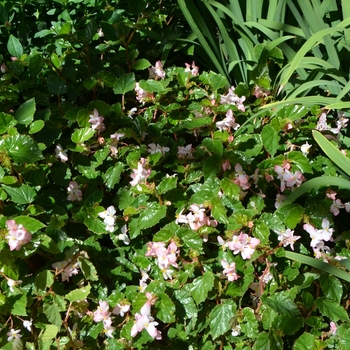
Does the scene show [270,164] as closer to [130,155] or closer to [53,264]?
[130,155]

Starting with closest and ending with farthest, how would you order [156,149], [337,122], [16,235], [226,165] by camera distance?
1. [16,235]
2. [226,165]
3. [156,149]
4. [337,122]

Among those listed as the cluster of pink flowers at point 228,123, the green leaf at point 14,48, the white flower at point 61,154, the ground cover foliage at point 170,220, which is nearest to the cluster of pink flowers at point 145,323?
the ground cover foliage at point 170,220

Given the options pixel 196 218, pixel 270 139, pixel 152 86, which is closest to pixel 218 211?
pixel 196 218

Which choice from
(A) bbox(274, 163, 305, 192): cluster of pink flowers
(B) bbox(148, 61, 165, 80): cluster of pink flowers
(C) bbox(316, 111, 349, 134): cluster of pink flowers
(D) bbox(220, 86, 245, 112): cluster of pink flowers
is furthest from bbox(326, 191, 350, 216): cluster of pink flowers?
(B) bbox(148, 61, 165, 80): cluster of pink flowers

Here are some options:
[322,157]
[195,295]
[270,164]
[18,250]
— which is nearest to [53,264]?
[18,250]

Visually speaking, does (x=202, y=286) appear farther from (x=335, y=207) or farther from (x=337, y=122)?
(x=337, y=122)

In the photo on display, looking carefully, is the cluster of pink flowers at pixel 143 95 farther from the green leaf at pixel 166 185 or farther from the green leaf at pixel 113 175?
the green leaf at pixel 166 185

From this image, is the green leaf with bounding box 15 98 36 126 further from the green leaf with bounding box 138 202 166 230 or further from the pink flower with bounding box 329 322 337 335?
the pink flower with bounding box 329 322 337 335
